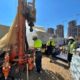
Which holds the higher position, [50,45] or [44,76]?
[50,45]

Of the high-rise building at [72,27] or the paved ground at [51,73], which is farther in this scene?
the high-rise building at [72,27]

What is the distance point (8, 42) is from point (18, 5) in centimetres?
167

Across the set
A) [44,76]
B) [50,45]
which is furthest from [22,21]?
Answer: [50,45]

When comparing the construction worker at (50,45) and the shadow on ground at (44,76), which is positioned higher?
the construction worker at (50,45)

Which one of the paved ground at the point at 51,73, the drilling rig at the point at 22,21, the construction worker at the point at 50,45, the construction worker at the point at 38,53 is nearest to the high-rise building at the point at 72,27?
the construction worker at the point at 50,45

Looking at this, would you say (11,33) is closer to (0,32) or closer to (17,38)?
(17,38)

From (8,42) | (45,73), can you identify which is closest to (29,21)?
(8,42)

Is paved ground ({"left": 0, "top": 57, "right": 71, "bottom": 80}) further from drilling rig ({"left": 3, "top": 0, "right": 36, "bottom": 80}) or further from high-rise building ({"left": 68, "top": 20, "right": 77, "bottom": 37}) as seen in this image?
high-rise building ({"left": 68, "top": 20, "right": 77, "bottom": 37})

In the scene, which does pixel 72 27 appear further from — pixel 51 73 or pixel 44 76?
pixel 44 76

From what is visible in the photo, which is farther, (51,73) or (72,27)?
(72,27)

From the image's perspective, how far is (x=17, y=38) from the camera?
31.2 ft

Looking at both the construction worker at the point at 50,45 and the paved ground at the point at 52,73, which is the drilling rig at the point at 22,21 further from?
the construction worker at the point at 50,45

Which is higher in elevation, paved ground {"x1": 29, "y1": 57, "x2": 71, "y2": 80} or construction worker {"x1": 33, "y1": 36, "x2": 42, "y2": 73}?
construction worker {"x1": 33, "y1": 36, "x2": 42, "y2": 73}

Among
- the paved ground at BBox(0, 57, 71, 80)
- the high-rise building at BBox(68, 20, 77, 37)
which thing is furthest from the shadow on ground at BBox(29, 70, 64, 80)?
the high-rise building at BBox(68, 20, 77, 37)
